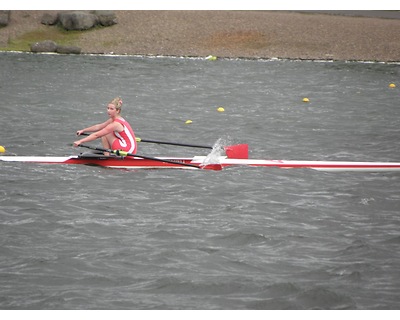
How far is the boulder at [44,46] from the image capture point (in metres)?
38.5

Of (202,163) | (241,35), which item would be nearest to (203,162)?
(202,163)

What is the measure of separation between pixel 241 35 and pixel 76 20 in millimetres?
8150

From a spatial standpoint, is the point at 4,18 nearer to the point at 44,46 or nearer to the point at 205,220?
the point at 44,46

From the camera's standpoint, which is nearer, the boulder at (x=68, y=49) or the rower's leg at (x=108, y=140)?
the rower's leg at (x=108, y=140)

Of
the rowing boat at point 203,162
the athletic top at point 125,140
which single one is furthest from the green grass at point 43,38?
the athletic top at point 125,140

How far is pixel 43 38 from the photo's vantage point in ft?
133

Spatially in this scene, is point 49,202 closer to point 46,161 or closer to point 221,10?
point 46,161

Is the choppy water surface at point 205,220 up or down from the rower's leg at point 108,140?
down

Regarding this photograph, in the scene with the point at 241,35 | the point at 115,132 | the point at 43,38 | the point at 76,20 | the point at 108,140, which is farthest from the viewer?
the point at 76,20

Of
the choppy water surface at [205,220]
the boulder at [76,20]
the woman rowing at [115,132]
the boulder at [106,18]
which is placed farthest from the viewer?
the boulder at [106,18]

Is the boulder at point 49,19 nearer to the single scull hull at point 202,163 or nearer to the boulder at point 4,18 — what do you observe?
the boulder at point 4,18

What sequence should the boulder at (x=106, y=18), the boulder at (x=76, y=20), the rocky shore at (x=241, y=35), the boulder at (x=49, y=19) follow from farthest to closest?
the boulder at (x=106, y=18), the boulder at (x=49, y=19), the boulder at (x=76, y=20), the rocky shore at (x=241, y=35)

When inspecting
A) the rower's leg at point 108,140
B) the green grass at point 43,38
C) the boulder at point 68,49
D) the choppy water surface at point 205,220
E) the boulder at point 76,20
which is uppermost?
the boulder at point 76,20

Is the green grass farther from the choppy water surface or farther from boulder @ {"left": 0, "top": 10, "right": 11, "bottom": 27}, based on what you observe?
the choppy water surface
